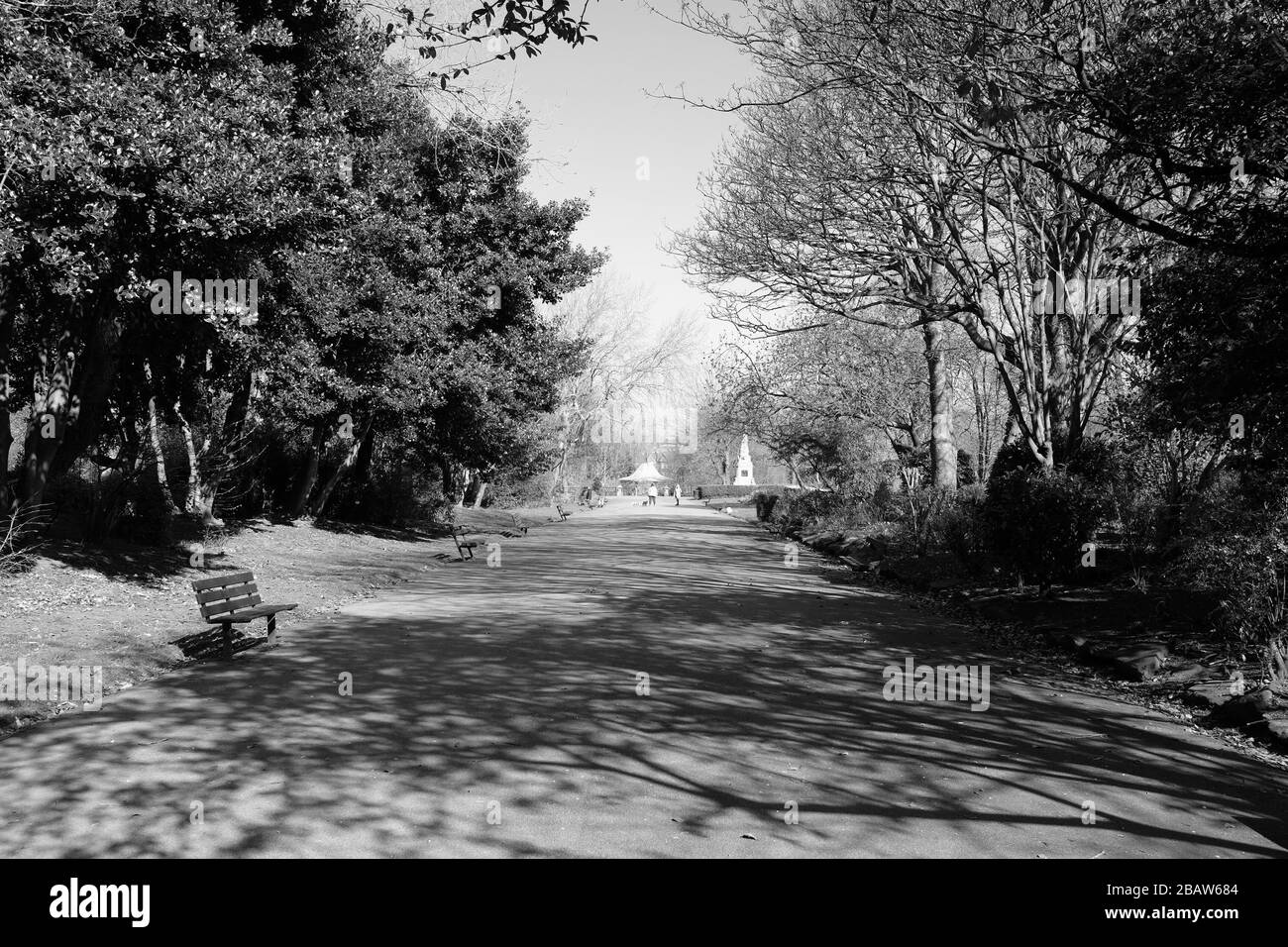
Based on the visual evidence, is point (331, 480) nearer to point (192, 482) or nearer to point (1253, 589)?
point (192, 482)

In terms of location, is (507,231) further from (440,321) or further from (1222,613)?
(1222,613)

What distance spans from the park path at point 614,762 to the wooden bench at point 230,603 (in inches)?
18.6

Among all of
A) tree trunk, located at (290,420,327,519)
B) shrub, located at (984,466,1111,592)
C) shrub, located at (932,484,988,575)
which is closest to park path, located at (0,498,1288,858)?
shrub, located at (984,466,1111,592)

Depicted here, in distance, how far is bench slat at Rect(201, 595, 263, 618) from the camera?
9.88m

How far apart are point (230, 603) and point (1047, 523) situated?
32.2 feet

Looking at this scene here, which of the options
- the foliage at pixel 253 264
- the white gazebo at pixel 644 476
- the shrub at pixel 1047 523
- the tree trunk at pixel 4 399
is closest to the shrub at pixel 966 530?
the shrub at pixel 1047 523

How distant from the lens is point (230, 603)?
33.4 ft

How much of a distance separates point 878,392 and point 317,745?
2498 cm

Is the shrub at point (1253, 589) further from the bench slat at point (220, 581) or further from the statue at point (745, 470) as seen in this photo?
the statue at point (745, 470)

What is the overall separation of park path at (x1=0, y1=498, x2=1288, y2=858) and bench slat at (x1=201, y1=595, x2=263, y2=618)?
0.70 m

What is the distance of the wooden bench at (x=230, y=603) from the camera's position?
9.77m

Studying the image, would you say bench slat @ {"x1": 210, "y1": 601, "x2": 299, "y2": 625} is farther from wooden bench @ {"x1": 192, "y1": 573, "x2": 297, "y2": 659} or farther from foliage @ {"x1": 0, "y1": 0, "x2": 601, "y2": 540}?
foliage @ {"x1": 0, "y1": 0, "x2": 601, "y2": 540}
